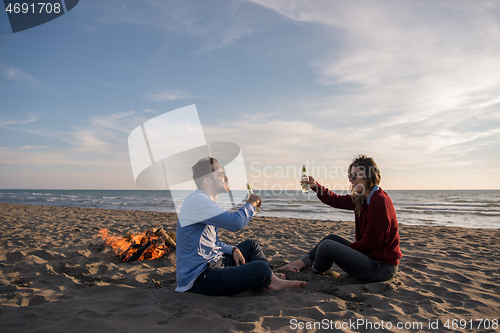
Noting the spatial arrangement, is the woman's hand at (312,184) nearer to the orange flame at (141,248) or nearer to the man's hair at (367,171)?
the man's hair at (367,171)

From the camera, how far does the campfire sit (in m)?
4.68

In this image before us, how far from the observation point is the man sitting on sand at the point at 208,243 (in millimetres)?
2791

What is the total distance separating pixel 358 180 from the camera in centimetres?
348

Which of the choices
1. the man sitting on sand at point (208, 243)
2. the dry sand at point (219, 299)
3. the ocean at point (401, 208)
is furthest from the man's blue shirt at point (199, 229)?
the ocean at point (401, 208)

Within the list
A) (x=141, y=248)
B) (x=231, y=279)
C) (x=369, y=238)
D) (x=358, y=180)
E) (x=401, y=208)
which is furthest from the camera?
(x=401, y=208)

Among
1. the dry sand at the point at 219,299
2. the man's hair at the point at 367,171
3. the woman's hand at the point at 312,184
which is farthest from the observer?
the woman's hand at the point at 312,184

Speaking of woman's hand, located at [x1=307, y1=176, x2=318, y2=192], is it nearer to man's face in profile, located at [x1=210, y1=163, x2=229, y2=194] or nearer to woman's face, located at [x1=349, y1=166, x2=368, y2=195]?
woman's face, located at [x1=349, y1=166, x2=368, y2=195]

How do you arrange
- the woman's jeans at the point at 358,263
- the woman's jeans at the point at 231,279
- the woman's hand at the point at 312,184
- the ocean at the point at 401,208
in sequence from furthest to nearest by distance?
1. the ocean at the point at 401,208
2. the woman's hand at the point at 312,184
3. the woman's jeans at the point at 358,263
4. the woman's jeans at the point at 231,279

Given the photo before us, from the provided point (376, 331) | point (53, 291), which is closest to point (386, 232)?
point (376, 331)

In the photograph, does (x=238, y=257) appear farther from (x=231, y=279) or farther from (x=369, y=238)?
(x=369, y=238)

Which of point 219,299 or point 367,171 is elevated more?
point 367,171

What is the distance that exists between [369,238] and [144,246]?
12.0 feet

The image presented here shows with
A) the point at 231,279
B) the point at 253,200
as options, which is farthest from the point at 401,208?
the point at 231,279

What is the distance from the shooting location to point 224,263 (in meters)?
3.30
